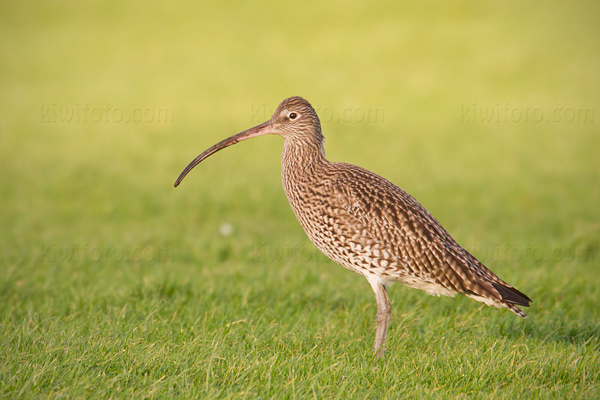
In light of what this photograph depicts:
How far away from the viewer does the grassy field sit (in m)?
5.71

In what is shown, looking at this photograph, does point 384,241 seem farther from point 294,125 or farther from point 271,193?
point 271,193

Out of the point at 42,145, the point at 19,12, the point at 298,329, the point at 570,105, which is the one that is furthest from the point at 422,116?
the point at 19,12

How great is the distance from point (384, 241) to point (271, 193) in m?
7.55

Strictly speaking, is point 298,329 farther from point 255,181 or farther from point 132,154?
point 132,154

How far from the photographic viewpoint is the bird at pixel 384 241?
20.4ft

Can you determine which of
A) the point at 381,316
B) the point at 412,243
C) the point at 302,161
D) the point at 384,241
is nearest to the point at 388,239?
the point at 384,241

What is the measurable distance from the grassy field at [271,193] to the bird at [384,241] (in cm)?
48

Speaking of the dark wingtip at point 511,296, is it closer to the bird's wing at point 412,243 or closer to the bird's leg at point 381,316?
the bird's wing at point 412,243

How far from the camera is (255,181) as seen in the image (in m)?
14.4

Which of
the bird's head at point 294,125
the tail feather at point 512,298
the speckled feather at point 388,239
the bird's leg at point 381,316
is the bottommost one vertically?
the bird's leg at point 381,316

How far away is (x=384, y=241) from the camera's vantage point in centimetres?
629

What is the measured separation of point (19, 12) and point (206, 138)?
16.5 meters

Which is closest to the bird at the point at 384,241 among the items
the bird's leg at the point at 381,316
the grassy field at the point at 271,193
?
the bird's leg at the point at 381,316

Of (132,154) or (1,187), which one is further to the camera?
(132,154)
